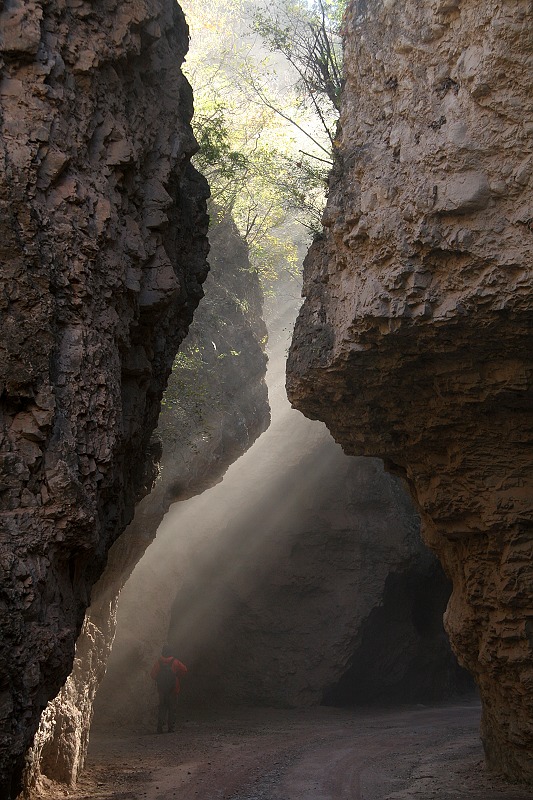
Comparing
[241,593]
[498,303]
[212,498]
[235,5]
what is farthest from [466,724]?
[235,5]

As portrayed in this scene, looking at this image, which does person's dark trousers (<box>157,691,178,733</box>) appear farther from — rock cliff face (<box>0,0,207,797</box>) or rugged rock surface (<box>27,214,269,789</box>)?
rock cliff face (<box>0,0,207,797</box>)

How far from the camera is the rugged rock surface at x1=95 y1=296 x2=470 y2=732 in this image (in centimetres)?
1791

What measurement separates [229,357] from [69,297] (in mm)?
10011

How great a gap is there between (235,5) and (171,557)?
68.6ft

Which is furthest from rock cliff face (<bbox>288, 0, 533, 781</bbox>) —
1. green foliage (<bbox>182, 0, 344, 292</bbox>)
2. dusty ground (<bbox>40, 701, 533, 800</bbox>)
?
green foliage (<bbox>182, 0, 344, 292</bbox>)

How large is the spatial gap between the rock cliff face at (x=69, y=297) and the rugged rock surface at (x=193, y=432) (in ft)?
10.8

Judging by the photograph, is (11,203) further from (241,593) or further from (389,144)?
(241,593)

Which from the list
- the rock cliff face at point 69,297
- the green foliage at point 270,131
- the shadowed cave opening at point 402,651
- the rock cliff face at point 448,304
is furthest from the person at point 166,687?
the green foliage at point 270,131

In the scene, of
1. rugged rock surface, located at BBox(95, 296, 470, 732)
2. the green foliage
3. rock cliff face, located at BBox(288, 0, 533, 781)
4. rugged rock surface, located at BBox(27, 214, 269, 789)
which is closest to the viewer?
rock cliff face, located at BBox(288, 0, 533, 781)

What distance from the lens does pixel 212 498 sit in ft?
67.4

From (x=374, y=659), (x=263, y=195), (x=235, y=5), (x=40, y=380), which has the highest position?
(x=235, y=5)

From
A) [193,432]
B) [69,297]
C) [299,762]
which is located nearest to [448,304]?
[69,297]

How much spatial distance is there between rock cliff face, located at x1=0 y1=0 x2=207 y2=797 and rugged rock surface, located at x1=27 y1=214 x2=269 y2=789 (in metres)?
3.29

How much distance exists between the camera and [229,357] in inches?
644
